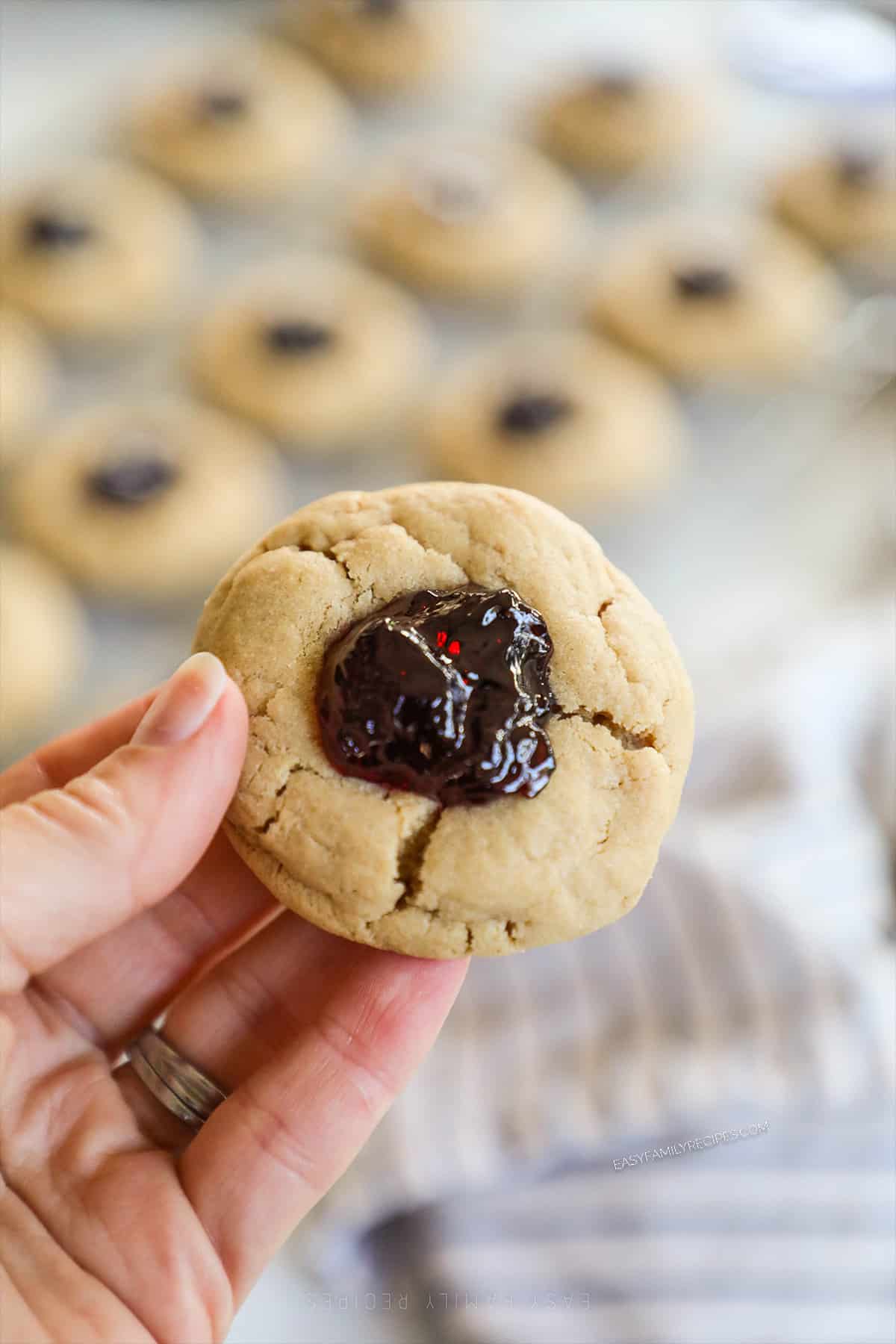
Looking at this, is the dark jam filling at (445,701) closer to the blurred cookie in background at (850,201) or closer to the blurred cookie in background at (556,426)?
the blurred cookie in background at (556,426)

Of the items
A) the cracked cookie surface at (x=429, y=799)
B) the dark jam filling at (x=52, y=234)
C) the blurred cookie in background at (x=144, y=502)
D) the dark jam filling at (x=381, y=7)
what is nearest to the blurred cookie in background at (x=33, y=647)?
the blurred cookie in background at (x=144, y=502)

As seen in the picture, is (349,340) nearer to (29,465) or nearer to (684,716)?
(29,465)

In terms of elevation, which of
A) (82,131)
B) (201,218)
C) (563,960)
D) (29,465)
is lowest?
(563,960)

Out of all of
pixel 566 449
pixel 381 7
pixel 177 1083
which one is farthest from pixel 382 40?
pixel 177 1083

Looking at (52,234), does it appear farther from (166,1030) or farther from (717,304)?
(166,1030)

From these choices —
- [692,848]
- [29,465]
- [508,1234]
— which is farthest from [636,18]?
[508,1234]

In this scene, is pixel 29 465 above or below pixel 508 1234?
above
